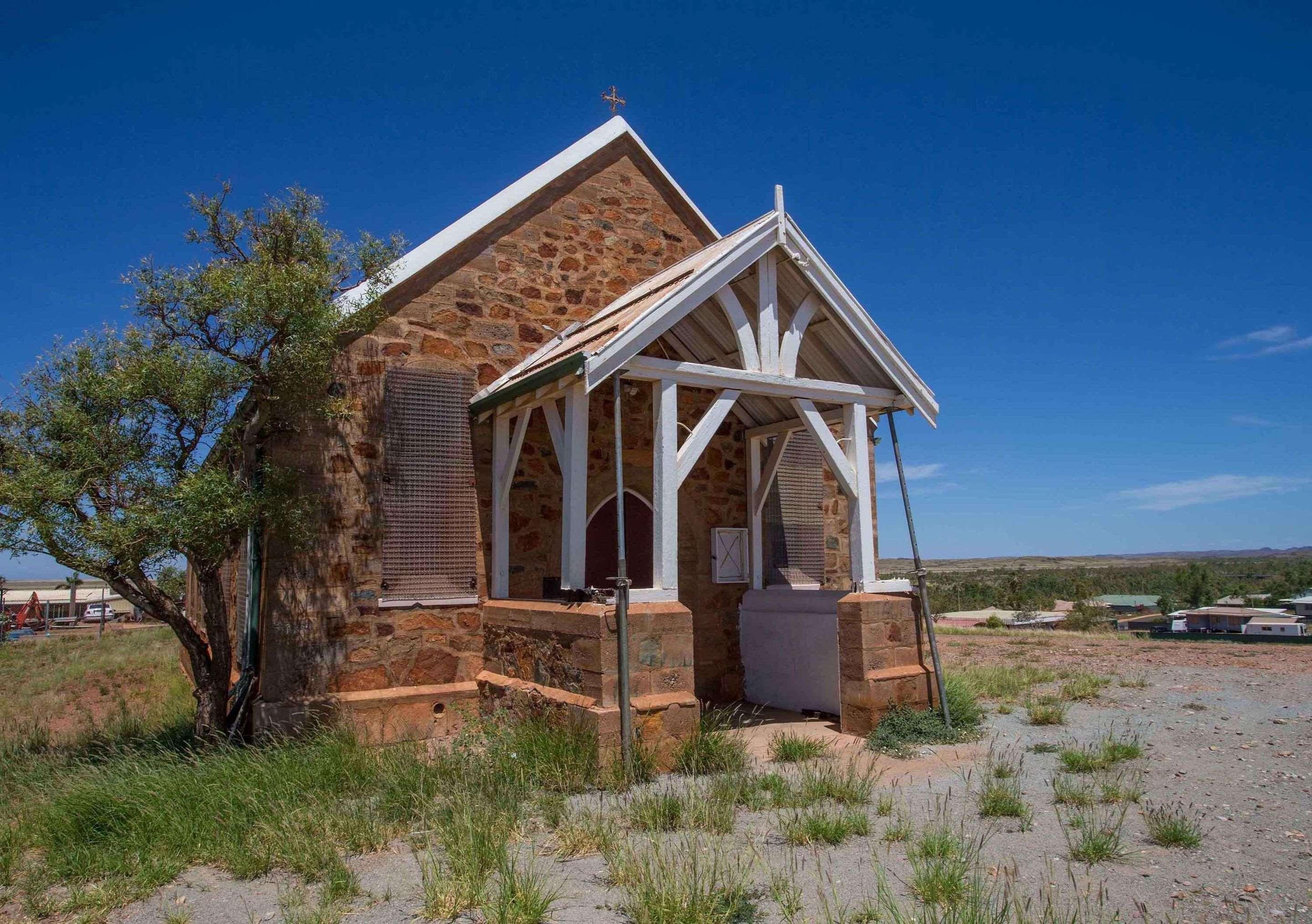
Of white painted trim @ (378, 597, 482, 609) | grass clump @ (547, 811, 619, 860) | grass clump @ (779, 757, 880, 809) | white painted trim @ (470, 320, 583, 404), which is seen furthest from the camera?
white painted trim @ (470, 320, 583, 404)

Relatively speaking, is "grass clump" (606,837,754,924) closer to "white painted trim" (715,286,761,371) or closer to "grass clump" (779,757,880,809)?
"grass clump" (779,757,880,809)

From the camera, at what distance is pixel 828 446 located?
8.70 metres

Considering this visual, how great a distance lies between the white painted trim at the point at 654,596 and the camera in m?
7.32

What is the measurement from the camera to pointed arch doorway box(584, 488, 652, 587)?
33.9 feet

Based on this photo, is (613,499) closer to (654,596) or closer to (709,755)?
(654,596)

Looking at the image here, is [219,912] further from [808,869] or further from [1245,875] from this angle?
[1245,875]

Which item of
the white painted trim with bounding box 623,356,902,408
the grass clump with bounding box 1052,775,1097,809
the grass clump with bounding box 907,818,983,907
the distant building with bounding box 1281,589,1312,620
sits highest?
the white painted trim with bounding box 623,356,902,408

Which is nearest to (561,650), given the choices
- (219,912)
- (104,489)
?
(219,912)

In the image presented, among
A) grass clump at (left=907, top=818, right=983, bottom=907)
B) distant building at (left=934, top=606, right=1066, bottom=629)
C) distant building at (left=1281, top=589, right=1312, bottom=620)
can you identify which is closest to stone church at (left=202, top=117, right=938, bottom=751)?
grass clump at (left=907, top=818, right=983, bottom=907)

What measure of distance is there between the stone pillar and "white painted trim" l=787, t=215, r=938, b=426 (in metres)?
2.10

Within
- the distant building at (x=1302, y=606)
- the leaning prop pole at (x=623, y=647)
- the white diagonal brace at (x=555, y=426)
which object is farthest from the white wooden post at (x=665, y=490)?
the distant building at (x=1302, y=606)

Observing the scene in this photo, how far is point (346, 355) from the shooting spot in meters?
8.98

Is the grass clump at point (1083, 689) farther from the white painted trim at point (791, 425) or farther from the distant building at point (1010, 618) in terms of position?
the distant building at point (1010, 618)

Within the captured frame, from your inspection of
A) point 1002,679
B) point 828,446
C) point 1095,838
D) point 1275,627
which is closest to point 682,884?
point 1095,838
